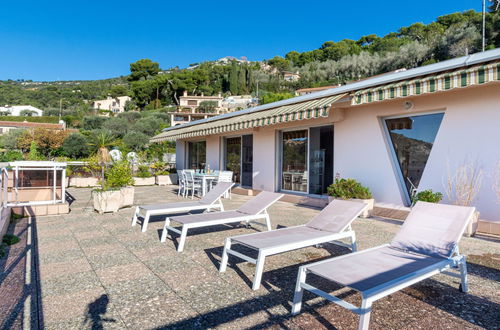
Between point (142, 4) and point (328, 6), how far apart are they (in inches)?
1264

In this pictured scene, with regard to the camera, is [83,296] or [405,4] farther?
[405,4]

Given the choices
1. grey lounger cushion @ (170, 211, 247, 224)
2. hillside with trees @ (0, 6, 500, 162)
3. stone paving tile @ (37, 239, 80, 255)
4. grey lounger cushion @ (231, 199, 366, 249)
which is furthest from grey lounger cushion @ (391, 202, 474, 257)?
hillside with trees @ (0, 6, 500, 162)

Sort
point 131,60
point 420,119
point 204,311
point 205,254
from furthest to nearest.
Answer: point 131,60 → point 420,119 → point 205,254 → point 204,311

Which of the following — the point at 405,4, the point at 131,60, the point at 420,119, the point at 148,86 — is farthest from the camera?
the point at 131,60

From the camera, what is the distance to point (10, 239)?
596 cm

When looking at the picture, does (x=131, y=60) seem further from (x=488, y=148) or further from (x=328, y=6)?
(x=488, y=148)

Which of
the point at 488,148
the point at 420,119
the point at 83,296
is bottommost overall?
the point at 83,296

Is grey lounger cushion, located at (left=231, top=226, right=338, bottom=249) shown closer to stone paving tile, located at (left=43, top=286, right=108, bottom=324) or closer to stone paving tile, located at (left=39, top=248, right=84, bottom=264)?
stone paving tile, located at (left=43, top=286, right=108, bottom=324)

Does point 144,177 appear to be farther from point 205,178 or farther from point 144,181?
point 205,178

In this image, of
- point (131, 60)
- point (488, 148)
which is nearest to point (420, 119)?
point (488, 148)

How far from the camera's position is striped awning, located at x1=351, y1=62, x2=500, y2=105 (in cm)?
623

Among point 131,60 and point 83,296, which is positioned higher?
point 131,60

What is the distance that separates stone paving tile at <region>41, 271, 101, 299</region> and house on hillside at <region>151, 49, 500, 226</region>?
23.5 ft

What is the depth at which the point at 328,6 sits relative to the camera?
172ft
